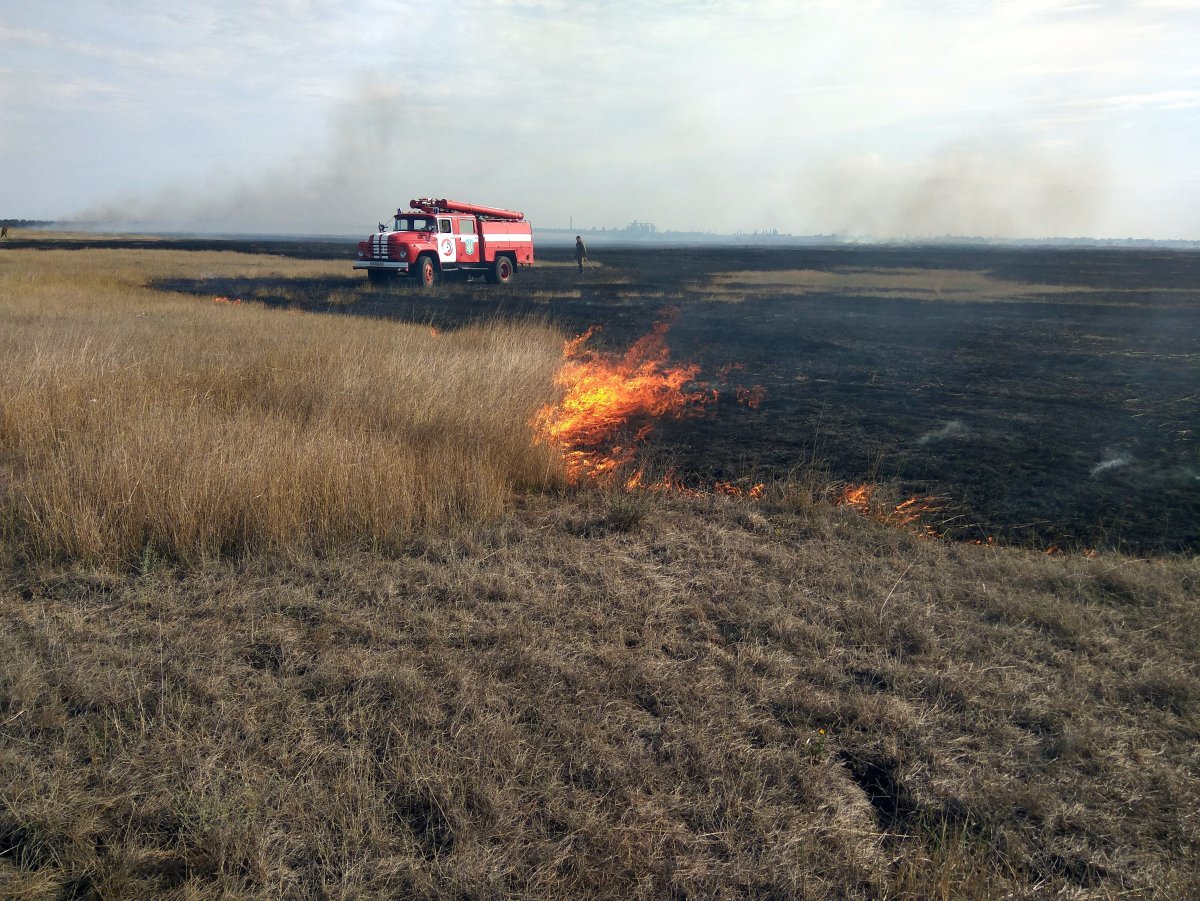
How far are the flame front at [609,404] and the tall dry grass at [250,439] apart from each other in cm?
41

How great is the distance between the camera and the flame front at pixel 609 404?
770 centimetres

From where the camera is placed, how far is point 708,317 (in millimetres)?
19578

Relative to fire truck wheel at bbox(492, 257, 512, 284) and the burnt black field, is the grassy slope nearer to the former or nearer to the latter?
the burnt black field

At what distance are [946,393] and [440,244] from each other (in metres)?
20.4

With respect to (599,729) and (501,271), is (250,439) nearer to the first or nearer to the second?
(599,729)

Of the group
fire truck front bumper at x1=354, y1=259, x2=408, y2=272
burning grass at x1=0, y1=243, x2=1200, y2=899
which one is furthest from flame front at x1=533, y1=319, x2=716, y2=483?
fire truck front bumper at x1=354, y1=259, x2=408, y2=272

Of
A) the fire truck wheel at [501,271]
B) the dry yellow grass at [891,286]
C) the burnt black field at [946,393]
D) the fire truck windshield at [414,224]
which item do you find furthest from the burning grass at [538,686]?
the fire truck wheel at [501,271]

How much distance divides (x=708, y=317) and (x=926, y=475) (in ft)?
42.8

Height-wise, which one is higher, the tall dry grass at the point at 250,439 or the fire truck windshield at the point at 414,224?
the fire truck windshield at the point at 414,224

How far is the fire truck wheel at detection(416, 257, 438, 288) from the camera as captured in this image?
26344 mm

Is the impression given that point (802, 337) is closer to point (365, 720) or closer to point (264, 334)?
point (264, 334)

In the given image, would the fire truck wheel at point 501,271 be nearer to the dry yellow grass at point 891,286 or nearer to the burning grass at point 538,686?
the dry yellow grass at point 891,286

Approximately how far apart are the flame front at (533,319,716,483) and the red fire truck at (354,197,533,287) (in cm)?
1366

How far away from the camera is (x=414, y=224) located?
26328mm
